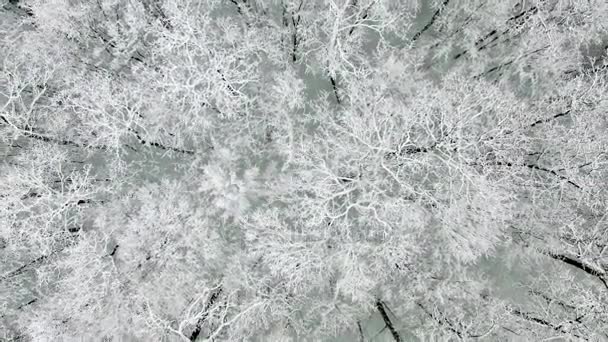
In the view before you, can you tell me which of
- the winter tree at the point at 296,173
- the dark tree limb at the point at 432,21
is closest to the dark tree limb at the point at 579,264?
the winter tree at the point at 296,173

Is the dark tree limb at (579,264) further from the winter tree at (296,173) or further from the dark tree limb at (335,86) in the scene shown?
the dark tree limb at (335,86)

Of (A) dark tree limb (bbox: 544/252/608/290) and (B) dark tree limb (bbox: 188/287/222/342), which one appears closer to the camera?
(A) dark tree limb (bbox: 544/252/608/290)

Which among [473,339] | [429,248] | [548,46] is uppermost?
[548,46]

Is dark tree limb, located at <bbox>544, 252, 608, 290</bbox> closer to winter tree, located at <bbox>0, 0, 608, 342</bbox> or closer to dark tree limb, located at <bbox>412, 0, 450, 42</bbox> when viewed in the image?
winter tree, located at <bbox>0, 0, 608, 342</bbox>

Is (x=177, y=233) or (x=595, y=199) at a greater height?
(x=595, y=199)

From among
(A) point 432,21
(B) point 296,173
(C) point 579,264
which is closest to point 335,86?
(B) point 296,173

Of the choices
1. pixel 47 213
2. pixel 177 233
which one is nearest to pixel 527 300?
pixel 177 233

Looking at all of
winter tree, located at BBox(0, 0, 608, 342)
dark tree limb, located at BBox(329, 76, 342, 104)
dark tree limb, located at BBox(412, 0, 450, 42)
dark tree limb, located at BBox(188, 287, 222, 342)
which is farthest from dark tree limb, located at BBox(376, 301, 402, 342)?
dark tree limb, located at BBox(412, 0, 450, 42)

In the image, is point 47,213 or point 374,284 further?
point 374,284

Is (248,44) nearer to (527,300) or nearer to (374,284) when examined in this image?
(374,284)
